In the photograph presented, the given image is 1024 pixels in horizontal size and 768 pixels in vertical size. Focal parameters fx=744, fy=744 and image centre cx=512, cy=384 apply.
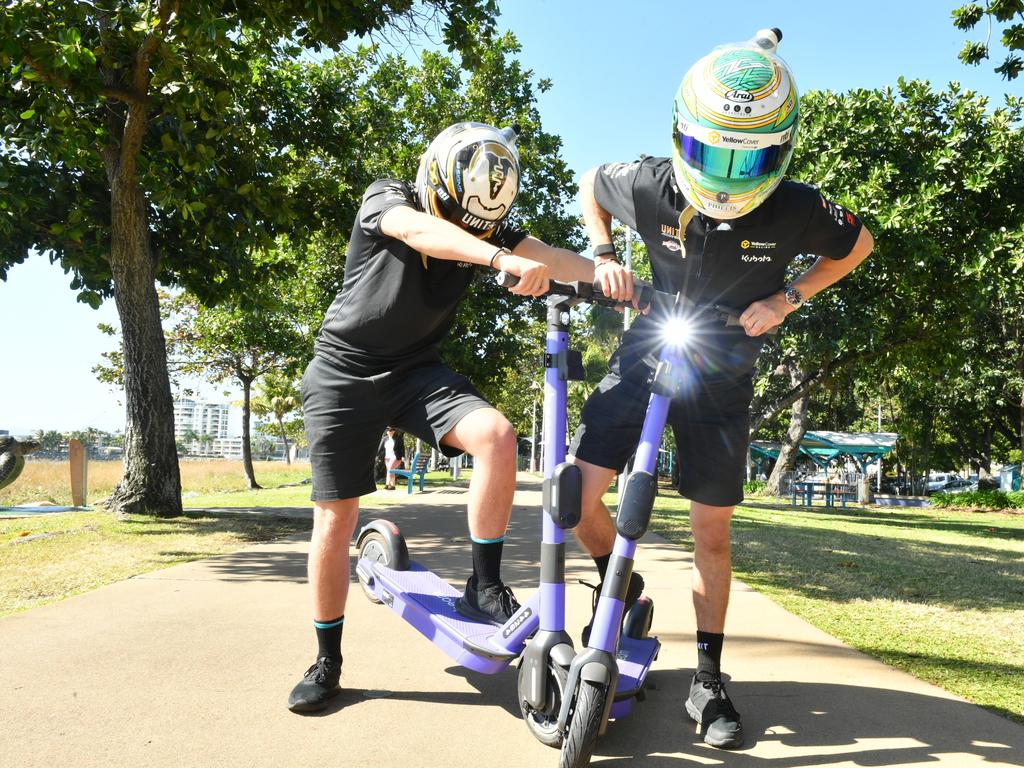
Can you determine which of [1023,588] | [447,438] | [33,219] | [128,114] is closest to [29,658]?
[447,438]

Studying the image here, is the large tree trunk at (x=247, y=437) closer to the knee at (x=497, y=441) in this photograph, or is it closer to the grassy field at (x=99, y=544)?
the grassy field at (x=99, y=544)

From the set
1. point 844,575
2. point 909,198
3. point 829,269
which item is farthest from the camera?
point 909,198

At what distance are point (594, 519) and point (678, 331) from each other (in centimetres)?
84

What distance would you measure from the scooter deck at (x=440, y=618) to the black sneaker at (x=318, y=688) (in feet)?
1.05

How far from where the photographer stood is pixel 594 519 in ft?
9.42

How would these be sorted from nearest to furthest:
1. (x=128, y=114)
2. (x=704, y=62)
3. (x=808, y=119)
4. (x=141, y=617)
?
(x=704, y=62) → (x=141, y=617) → (x=128, y=114) → (x=808, y=119)

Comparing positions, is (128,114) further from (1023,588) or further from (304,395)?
(1023,588)

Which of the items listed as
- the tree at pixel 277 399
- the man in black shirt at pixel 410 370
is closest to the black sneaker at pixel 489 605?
the man in black shirt at pixel 410 370

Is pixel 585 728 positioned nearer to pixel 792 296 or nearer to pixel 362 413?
pixel 362 413

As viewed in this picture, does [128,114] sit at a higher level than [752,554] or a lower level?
higher

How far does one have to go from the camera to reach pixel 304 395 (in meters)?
2.90

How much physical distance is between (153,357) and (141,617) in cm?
591

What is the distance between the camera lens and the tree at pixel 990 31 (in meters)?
6.72

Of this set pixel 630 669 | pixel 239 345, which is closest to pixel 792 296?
pixel 630 669
